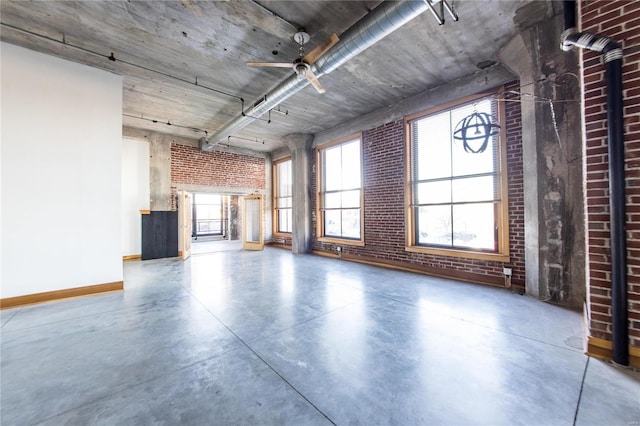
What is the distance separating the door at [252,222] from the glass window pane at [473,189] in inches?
253

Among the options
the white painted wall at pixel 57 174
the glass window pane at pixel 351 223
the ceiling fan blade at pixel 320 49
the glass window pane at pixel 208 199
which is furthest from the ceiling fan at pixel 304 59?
the glass window pane at pixel 208 199

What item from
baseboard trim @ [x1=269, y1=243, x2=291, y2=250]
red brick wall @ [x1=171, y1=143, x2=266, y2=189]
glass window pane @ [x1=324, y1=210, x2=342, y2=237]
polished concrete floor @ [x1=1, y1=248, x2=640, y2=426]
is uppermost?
red brick wall @ [x1=171, y1=143, x2=266, y2=189]

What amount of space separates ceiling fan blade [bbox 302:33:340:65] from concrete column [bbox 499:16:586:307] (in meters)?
2.57

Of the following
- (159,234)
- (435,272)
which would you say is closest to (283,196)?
(159,234)

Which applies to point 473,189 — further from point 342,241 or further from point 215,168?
point 215,168

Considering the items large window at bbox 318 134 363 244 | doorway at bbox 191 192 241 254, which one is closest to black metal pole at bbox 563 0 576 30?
large window at bbox 318 134 363 244

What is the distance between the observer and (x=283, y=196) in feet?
31.6

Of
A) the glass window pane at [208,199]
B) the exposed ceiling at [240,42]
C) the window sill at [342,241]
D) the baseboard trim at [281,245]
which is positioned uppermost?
the exposed ceiling at [240,42]

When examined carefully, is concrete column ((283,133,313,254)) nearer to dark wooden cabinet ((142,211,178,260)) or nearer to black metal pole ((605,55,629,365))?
dark wooden cabinet ((142,211,178,260))

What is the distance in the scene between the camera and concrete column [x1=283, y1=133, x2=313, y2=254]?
25.2 ft

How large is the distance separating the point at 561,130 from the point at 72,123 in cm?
690

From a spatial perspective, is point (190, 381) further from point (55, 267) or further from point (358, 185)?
point (358, 185)

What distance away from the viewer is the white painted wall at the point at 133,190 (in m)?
6.91

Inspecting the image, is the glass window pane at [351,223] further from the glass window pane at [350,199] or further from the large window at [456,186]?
A: the large window at [456,186]
